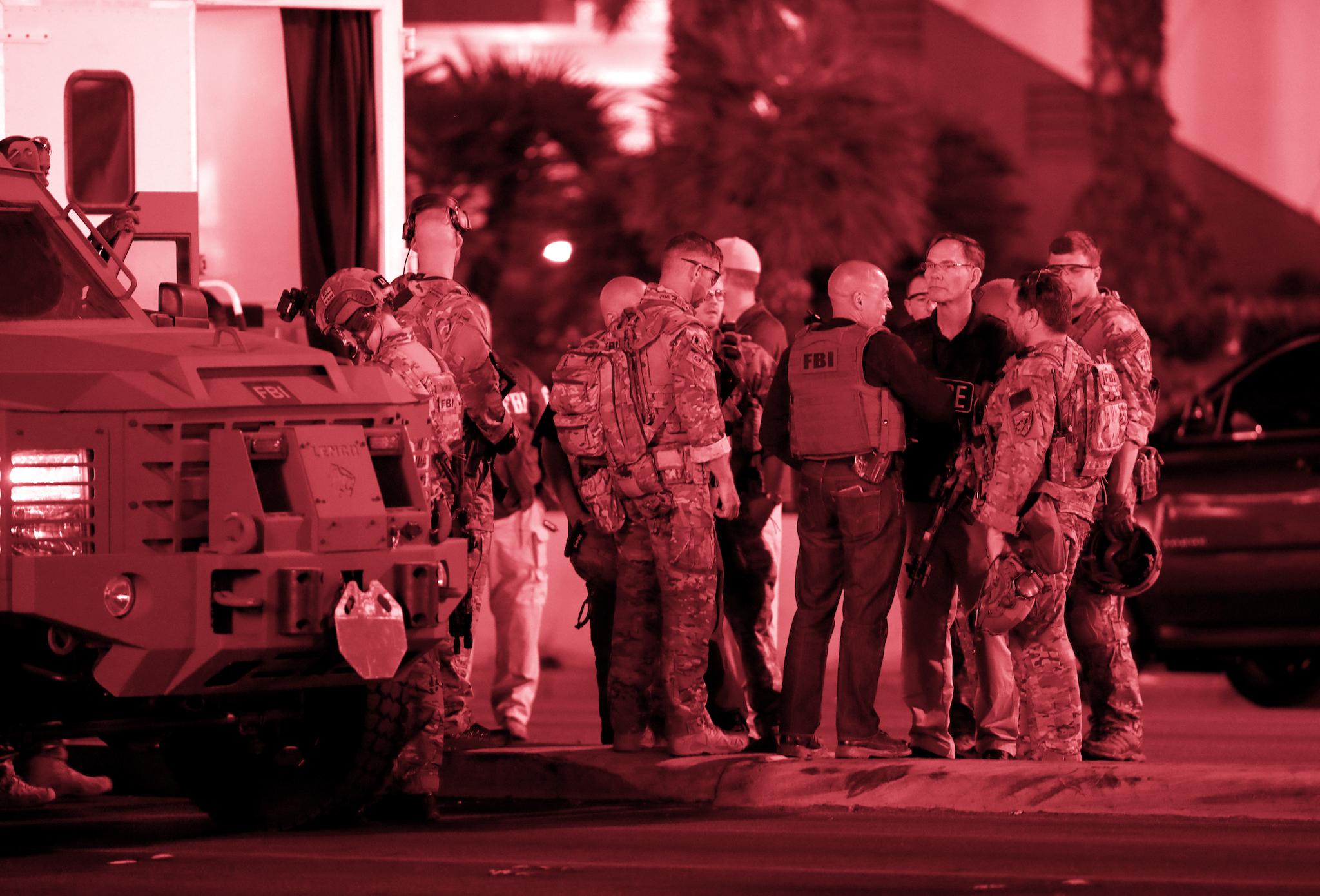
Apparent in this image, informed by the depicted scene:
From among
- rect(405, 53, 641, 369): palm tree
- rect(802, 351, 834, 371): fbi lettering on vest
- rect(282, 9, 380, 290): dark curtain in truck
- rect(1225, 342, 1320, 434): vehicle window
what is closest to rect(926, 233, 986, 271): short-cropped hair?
rect(802, 351, 834, 371): fbi lettering on vest

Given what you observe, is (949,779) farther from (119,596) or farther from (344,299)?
(119,596)

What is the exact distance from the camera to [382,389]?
330 inches

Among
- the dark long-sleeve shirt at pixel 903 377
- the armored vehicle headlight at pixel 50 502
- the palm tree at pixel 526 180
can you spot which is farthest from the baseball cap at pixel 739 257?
the palm tree at pixel 526 180

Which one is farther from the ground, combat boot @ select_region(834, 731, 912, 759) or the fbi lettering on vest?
the fbi lettering on vest

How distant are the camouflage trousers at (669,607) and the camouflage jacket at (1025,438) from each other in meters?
1.13

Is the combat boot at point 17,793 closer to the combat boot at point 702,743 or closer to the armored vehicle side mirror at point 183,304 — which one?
the armored vehicle side mirror at point 183,304

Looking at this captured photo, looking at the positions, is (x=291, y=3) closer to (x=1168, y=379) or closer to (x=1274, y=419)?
(x=1274, y=419)

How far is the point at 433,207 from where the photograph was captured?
975cm

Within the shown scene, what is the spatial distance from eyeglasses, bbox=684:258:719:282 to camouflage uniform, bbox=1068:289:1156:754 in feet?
4.78

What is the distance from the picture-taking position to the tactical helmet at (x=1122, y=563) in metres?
9.77

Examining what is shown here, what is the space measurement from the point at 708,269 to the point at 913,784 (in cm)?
225

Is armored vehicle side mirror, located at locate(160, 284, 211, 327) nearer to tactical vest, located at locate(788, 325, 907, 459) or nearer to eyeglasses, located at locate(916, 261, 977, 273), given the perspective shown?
tactical vest, located at locate(788, 325, 907, 459)

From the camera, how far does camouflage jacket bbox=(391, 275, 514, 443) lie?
9648 mm

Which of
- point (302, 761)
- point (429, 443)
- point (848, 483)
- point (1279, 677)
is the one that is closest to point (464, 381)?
point (429, 443)
